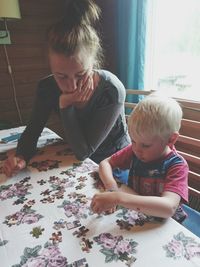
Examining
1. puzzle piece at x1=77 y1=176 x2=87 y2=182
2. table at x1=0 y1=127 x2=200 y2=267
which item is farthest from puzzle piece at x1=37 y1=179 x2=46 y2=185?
puzzle piece at x1=77 y1=176 x2=87 y2=182

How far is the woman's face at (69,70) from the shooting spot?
947mm

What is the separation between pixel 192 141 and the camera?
4.31ft

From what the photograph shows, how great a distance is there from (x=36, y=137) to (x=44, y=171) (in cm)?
25

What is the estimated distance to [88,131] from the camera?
1125mm

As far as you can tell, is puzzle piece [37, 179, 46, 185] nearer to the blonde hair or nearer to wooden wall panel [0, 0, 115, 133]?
the blonde hair

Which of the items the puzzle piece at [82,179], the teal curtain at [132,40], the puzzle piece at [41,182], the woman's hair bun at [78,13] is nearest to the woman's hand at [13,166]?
the puzzle piece at [41,182]

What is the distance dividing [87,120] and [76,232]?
2.03 feet

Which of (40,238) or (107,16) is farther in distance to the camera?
(107,16)

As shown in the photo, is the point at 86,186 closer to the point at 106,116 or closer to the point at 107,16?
the point at 106,116

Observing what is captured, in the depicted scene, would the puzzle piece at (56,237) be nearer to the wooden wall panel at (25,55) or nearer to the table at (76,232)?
the table at (76,232)

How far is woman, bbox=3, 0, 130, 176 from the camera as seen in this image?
972 millimetres

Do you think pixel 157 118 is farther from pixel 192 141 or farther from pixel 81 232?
pixel 192 141

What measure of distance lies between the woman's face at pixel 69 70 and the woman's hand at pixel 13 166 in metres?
0.36

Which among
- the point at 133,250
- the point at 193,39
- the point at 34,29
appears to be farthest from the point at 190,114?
the point at 34,29
